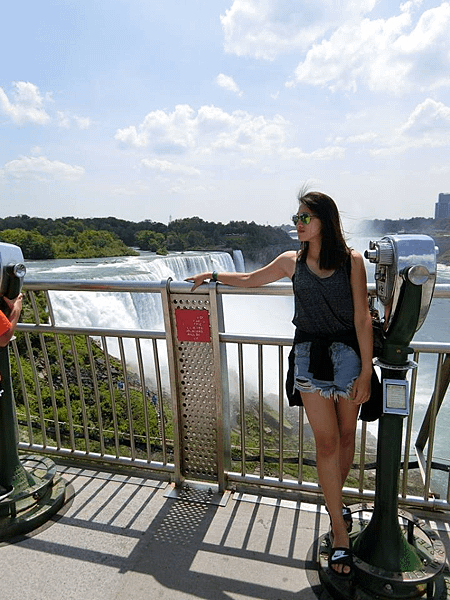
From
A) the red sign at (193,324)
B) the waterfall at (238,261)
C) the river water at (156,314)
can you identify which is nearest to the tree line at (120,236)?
the waterfall at (238,261)

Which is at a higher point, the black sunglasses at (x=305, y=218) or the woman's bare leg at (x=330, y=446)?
the black sunglasses at (x=305, y=218)

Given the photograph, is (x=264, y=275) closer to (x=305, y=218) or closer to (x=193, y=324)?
(x=305, y=218)

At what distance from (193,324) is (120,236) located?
126 ft

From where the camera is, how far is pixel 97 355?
13.0 metres

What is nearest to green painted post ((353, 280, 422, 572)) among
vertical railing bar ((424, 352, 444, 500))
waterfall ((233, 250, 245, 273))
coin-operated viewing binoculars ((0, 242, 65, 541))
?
vertical railing bar ((424, 352, 444, 500))

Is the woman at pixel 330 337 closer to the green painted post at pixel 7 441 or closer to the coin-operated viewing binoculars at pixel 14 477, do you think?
the coin-operated viewing binoculars at pixel 14 477

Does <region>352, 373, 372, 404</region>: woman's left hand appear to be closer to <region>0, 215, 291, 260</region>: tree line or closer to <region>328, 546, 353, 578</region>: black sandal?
<region>328, 546, 353, 578</region>: black sandal

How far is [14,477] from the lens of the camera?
2.69 metres

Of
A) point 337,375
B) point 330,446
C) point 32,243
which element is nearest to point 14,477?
point 330,446

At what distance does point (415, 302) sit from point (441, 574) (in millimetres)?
1245

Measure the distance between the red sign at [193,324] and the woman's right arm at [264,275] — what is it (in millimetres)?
176

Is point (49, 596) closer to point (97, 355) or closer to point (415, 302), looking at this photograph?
point (415, 302)

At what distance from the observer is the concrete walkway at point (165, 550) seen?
2.12m

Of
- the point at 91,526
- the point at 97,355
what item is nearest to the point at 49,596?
the point at 91,526
